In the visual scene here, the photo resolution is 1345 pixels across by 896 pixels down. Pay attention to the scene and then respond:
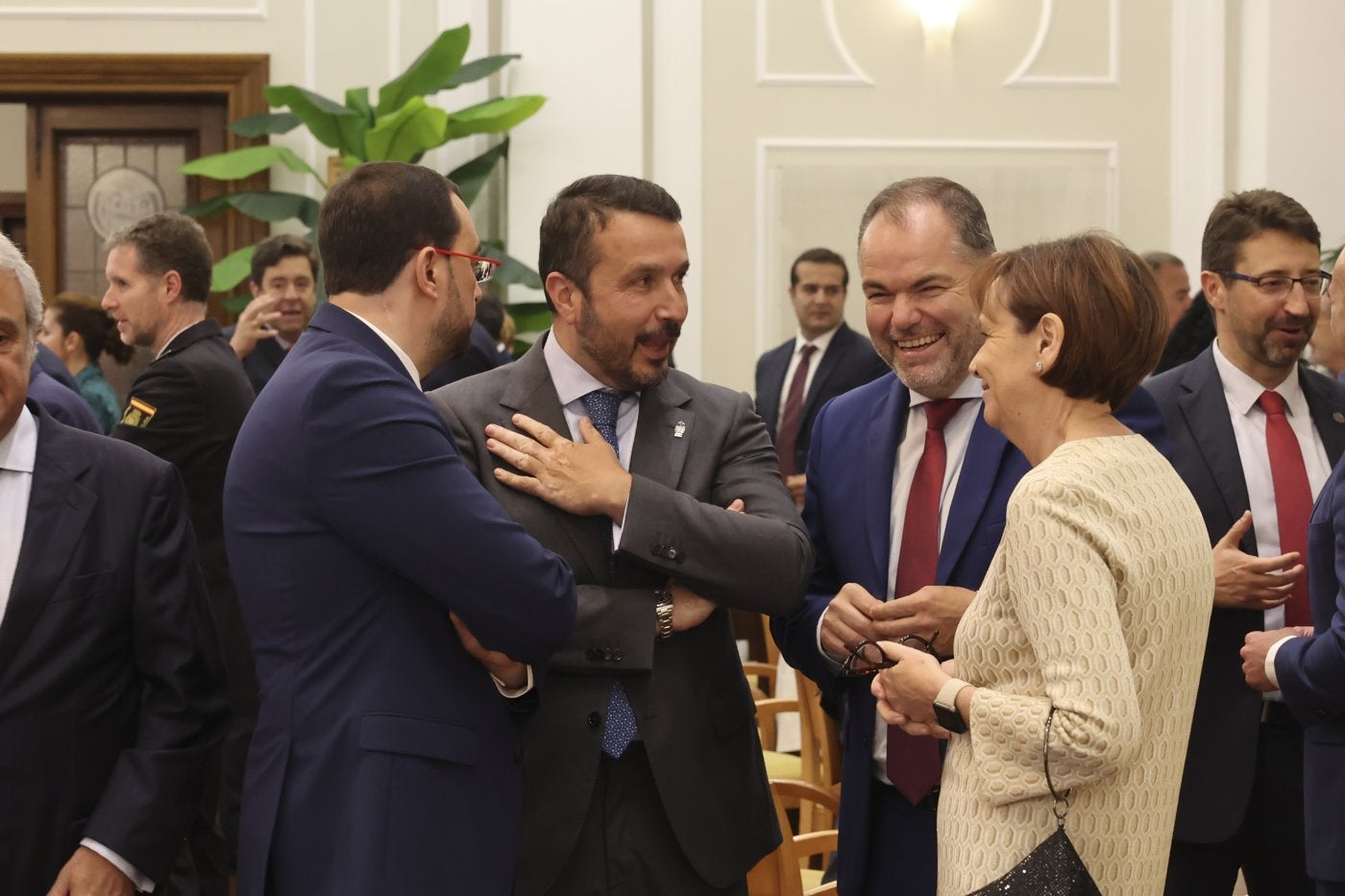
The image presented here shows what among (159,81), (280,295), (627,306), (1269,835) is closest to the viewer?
(627,306)

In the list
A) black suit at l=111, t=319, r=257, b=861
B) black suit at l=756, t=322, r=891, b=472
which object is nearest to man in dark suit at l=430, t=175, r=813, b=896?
black suit at l=111, t=319, r=257, b=861

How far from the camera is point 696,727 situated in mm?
2174

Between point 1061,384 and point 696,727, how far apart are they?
709 mm

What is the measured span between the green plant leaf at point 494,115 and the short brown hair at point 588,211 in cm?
437

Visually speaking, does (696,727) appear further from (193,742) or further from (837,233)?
(837,233)

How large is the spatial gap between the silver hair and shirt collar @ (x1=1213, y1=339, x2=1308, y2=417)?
2.13m

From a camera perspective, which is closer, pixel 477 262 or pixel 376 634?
pixel 376 634

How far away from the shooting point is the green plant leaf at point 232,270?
6.45 metres

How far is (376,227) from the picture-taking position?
212 cm

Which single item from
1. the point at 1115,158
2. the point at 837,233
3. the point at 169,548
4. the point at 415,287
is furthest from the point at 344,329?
the point at 1115,158

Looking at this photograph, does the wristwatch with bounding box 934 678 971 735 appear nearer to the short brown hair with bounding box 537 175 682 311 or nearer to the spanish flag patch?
the short brown hair with bounding box 537 175 682 311

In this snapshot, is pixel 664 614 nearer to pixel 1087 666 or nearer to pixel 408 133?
pixel 1087 666

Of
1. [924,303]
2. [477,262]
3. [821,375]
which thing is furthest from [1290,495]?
[821,375]

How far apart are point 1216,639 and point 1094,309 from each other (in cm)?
120
